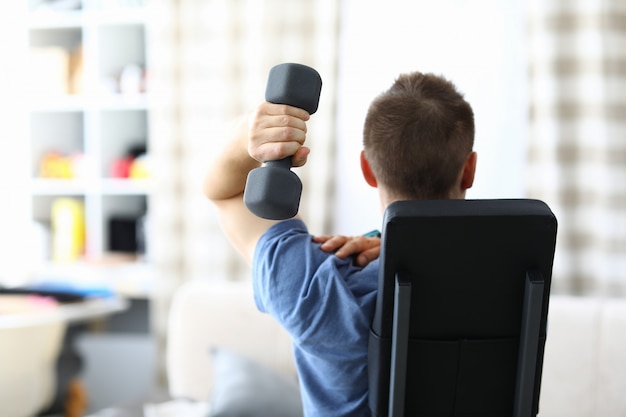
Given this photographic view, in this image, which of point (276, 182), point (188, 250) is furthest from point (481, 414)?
point (188, 250)

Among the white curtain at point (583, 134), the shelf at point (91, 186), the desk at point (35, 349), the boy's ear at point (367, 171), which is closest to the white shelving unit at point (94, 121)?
the shelf at point (91, 186)

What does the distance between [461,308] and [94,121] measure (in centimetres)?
261

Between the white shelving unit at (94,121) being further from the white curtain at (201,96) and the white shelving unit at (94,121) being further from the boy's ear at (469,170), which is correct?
the boy's ear at (469,170)

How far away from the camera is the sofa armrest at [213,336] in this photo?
2.41 meters

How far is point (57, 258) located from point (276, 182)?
2.66 m

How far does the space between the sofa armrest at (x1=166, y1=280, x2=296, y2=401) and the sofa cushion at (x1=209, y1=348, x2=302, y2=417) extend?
0.52 feet

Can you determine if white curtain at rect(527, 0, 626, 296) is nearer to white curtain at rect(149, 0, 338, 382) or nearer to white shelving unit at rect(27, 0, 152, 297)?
white curtain at rect(149, 0, 338, 382)

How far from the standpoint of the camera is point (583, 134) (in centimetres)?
254

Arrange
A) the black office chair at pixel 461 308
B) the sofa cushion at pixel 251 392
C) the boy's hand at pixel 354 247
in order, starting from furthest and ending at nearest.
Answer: the sofa cushion at pixel 251 392 → the boy's hand at pixel 354 247 → the black office chair at pixel 461 308

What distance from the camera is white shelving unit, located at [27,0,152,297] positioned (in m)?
3.07

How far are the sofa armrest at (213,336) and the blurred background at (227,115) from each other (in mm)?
362

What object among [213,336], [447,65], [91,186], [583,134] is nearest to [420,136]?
[447,65]

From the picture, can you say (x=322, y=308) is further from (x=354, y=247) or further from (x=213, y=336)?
(x=213, y=336)

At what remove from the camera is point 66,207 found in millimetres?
3182
